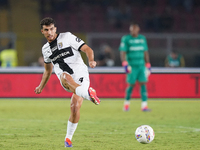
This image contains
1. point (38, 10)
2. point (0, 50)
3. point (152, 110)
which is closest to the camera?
point (152, 110)

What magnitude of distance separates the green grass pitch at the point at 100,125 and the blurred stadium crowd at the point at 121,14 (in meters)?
7.18

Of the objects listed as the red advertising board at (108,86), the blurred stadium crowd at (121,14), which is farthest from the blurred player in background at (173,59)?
the blurred stadium crowd at (121,14)

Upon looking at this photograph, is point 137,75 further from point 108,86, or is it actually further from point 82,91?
point 82,91

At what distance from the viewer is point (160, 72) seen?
12703 mm

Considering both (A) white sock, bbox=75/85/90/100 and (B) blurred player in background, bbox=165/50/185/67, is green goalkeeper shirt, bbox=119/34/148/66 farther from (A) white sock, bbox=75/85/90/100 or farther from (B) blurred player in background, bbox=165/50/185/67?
(B) blurred player in background, bbox=165/50/185/67

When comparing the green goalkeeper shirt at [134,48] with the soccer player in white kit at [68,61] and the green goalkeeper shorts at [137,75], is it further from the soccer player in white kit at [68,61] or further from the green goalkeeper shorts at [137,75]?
the soccer player in white kit at [68,61]

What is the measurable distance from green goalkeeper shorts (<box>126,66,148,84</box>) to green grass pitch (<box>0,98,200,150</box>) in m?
0.79

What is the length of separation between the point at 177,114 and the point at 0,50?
29.1 ft

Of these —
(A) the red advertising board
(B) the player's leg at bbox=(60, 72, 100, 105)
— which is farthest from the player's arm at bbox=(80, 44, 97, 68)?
(A) the red advertising board

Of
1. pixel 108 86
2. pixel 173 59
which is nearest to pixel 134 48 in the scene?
pixel 108 86

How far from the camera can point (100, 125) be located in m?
7.95

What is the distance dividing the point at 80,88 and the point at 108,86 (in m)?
7.45

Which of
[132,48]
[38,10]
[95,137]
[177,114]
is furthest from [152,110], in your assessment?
[38,10]

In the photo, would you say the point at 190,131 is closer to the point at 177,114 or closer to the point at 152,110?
the point at 177,114
